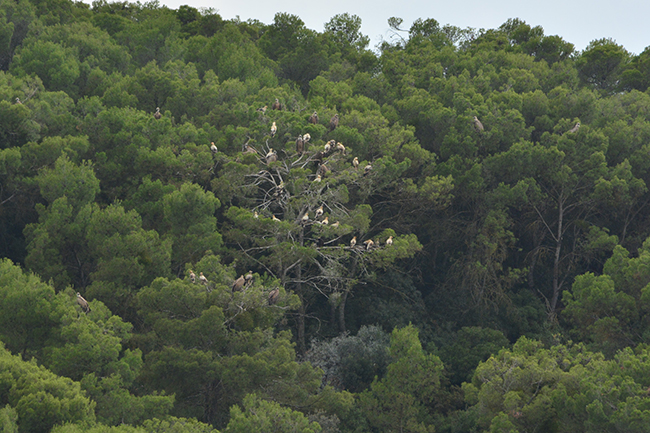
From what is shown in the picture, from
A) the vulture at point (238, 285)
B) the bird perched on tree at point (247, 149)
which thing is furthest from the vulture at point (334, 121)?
the vulture at point (238, 285)

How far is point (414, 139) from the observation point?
24609 mm

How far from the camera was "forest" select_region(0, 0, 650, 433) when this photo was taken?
1453cm

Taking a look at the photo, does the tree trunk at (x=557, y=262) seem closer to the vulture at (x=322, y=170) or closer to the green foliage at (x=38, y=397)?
the vulture at (x=322, y=170)

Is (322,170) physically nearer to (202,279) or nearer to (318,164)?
(318,164)

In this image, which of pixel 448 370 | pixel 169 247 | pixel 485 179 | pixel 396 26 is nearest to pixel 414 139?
pixel 485 179

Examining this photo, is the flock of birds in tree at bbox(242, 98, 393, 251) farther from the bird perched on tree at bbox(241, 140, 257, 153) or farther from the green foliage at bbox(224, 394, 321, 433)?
the green foliage at bbox(224, 394, 321, 433)

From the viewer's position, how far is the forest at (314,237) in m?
14.5

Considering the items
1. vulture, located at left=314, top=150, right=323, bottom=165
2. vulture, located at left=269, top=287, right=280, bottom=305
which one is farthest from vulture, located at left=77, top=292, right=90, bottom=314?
vulture, located at left=314, top=150, right=323, bottom=165

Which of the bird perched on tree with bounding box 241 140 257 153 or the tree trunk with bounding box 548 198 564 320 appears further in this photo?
the tree trunk with bounding box 548 198 564 320

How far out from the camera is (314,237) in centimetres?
1962

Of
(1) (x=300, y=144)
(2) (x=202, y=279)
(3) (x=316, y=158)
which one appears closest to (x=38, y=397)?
(2) (x=202, y=279)

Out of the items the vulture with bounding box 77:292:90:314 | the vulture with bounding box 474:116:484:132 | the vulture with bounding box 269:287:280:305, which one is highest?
the vulture with bounding box 474:116:484:132

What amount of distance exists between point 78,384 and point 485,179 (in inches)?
612

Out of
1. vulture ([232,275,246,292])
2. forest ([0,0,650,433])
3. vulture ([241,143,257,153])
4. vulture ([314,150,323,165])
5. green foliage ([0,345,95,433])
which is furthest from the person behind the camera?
vulture ([241,143,257,153])
